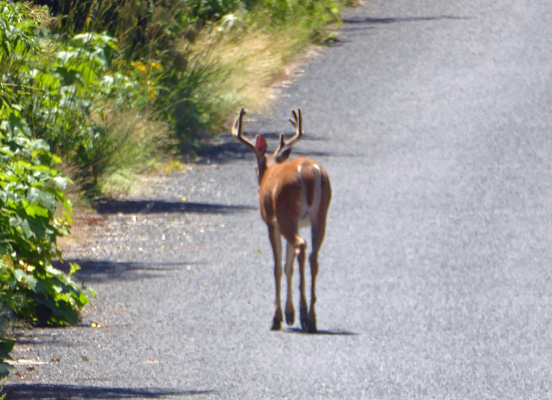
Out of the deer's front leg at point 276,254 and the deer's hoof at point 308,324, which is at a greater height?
the deer's front leg at point 276,254

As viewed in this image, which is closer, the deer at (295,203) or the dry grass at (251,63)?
the deer at (295,203)

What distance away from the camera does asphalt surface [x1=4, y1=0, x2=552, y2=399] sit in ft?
24.7

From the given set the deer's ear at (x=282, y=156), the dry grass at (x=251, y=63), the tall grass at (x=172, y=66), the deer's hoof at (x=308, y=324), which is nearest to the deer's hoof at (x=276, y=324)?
the deer's hoof at (x=308, y=324)

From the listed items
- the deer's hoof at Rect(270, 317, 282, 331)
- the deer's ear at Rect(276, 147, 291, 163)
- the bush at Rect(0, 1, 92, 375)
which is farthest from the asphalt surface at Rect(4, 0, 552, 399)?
the deer's ear at Rect(276, 147, 291, 163)

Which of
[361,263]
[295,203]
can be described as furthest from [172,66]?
[295,203]

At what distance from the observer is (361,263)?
34.2ft

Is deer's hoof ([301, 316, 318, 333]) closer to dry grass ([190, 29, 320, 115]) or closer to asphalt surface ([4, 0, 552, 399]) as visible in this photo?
asphalt surface ([4, 0, 552, 399])

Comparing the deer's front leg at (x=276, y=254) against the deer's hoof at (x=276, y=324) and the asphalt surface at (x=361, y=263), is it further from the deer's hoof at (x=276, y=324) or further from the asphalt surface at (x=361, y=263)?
the asphalt surface at (x=361, y=263)

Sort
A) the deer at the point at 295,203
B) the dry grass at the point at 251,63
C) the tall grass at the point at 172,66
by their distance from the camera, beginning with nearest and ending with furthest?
the deer at the point at 295,203 < the tall grass at the point at 172,66 < the dry grass at the point at 251,63

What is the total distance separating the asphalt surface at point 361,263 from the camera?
7.52m

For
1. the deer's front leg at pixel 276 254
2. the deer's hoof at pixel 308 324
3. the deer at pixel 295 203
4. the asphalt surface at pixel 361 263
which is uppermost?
the deer at pixel 295 203

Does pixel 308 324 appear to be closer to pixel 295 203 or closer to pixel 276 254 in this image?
pixel 276 254

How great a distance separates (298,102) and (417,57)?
3481mm

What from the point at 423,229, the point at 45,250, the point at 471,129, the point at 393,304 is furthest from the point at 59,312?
the point at 471,129
